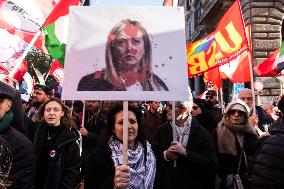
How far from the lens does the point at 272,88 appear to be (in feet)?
58.2

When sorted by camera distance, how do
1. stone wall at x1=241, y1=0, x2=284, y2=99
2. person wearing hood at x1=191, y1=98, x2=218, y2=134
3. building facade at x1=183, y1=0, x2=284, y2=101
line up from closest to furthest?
1. person wearing hood at x1=191, y1=98, x2=218, y2=134
2. building facade at x1=183, y1=0, x2=284, y2=101
3. stone wall at x1=241, y1=0, x2=284, y2=99

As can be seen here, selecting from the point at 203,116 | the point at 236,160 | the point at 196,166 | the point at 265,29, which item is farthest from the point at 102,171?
the point at 265,29

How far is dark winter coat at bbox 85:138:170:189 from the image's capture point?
3369mm

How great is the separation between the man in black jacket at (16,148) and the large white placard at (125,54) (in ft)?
1.26

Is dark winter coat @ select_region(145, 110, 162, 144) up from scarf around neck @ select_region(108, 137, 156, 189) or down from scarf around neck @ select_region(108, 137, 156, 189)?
up

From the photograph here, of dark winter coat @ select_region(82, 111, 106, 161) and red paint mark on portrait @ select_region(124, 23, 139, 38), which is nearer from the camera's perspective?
red paint mark on portrait @ select_region(124, 23, 139, 38)

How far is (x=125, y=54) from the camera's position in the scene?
3338mm

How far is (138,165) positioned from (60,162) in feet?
3.79

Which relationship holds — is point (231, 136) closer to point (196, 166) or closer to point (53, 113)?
point (196, 166)

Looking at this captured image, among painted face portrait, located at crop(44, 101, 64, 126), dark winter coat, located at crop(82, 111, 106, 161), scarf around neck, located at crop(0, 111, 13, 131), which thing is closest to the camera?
scarf around neck, located at crop(0, 111, 13, 131)

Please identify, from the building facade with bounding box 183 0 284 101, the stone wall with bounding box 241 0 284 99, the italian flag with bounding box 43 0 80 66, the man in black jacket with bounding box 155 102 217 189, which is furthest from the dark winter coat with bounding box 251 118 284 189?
the stone wall with bounding box 241 0 284 99

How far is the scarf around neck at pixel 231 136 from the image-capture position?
489 cm

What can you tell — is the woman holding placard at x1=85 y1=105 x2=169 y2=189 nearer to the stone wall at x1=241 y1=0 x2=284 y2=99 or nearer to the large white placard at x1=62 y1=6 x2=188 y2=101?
the large white placard at x1=62 y1=6 x2=188 y2=101

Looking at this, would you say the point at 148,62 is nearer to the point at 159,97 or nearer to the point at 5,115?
the point at 159,97
